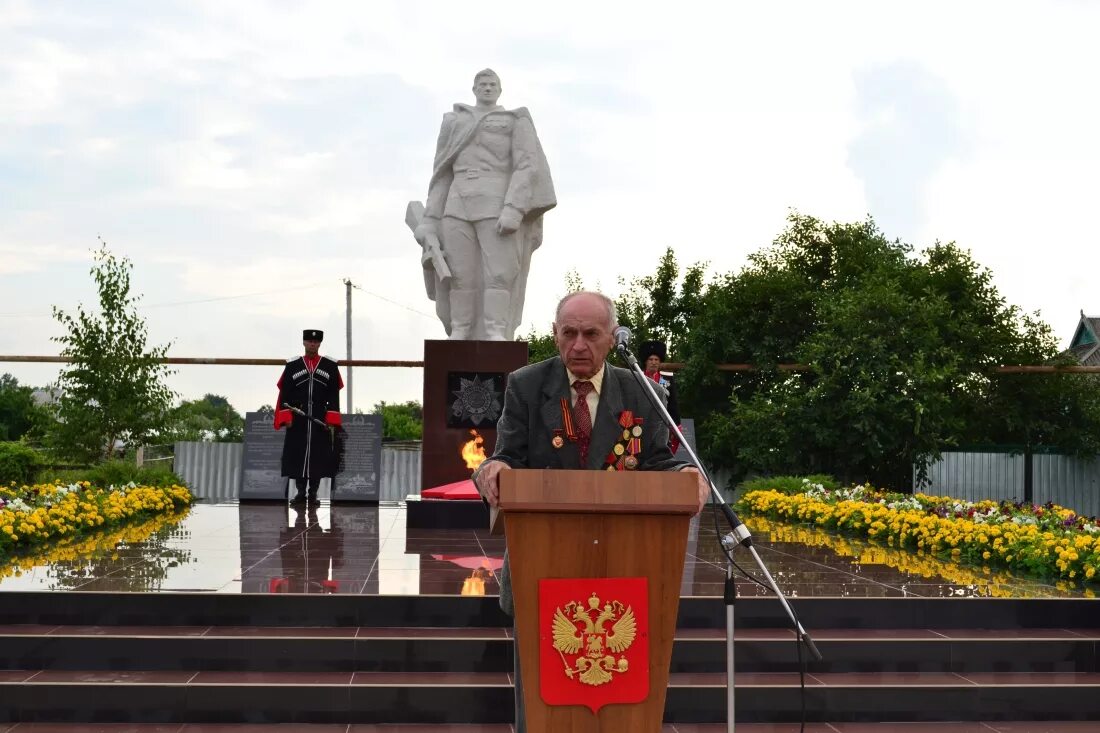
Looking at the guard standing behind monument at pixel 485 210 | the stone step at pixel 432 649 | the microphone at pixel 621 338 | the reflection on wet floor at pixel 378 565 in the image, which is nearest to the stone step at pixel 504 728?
the stone step at pixel 432 649

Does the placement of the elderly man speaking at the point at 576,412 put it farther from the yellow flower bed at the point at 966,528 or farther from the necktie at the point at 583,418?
the yellow flower bed at the point at 966,528

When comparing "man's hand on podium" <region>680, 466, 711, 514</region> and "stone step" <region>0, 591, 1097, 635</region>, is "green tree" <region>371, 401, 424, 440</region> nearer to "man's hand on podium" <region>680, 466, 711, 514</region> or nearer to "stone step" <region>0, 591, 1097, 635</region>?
"stone step" <region>0, 591, 1097, 635</region>

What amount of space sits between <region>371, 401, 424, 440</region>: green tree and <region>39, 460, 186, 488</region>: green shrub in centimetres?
1332

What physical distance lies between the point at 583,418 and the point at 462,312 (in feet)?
29.4

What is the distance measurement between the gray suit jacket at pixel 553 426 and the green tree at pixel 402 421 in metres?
22.6

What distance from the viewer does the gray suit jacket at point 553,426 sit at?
126 inches

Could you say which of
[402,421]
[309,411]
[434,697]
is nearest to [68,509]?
[309,411]

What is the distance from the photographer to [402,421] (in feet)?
92.9

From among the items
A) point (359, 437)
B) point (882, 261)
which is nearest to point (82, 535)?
point (359, 437)

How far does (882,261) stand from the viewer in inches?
789

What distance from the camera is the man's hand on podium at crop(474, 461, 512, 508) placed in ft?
9.27

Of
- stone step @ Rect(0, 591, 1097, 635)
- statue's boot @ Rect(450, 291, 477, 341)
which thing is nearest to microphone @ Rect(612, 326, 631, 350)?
stone step @ Rect(0, 591, 1097, 635)

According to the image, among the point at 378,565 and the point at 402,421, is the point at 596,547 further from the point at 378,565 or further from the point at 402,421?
the point at 402,421

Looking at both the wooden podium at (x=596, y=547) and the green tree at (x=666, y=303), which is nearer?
the wooden podium at (x=596, y=547)
